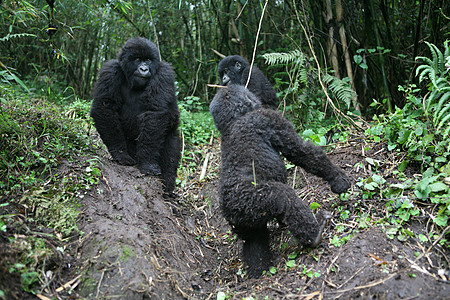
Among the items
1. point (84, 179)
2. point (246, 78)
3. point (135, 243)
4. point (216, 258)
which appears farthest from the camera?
point (246, 78)

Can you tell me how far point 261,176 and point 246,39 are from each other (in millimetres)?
5341

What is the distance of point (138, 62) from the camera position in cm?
490

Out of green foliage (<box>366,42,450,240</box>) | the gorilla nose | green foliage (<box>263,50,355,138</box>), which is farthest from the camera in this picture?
green foliage (<box>263,50,355,138</box>)

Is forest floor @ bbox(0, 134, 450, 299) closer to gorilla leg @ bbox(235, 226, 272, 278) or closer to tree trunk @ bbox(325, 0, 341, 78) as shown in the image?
gorilla leg @ bbox(235, 226, 272, 278)

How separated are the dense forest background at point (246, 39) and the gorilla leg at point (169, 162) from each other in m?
1.65

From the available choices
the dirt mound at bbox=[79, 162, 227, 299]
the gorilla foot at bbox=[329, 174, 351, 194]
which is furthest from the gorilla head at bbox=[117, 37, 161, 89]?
the gorilla foot at bbox=[329, 174, 351, 194]

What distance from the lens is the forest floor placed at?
9.11 feet

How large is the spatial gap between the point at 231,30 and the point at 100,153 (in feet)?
14.9

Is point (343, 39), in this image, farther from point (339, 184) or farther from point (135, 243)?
point (135, 243)

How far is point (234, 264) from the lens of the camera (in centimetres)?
411

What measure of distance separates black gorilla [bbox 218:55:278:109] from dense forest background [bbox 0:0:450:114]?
0.74 feet

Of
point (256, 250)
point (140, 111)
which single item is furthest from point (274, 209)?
point (140, 111)

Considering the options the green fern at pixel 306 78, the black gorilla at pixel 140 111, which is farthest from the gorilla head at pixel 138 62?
the green fern at pixel 306 78

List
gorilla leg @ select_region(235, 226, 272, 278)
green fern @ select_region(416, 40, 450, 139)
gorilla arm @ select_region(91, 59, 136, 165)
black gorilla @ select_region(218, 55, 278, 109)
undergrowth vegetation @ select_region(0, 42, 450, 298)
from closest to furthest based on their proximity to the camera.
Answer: undergrowth vegetation @ select_region(0, 42, 450, 298), green fern @ select_region(416, 40, 450, 139), gorilla leg @ select_region(235, 226, 272, 278), gorilla arm @ select_region(91, 59, 136, 165), black gorilla @ select_region(218, 55, 278, 109)
